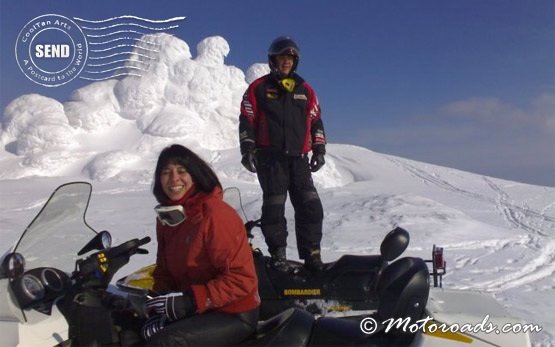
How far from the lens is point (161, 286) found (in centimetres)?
236

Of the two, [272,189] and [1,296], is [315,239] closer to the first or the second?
[272,189]

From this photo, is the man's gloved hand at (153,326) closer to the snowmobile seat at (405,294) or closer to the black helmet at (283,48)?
the snowmobile seat at (405,294)

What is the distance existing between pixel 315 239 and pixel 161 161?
2.04 m

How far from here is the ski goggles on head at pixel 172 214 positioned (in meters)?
2.10

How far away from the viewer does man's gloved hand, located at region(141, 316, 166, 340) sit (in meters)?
2.00

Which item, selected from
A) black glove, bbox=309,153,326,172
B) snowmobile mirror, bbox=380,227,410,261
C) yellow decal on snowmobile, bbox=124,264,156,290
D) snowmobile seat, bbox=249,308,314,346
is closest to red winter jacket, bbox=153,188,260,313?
snowmobile seat, bbox=249,308,314,346

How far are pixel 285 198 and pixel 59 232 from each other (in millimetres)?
2026

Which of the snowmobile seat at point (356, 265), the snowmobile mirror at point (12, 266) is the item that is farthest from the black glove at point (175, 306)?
the snowmobile seat at point (356, 265)

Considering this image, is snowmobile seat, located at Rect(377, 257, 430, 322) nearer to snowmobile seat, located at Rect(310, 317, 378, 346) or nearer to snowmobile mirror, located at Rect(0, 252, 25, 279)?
snowmobile seat, located at Rect(310, 317, 378, 346)

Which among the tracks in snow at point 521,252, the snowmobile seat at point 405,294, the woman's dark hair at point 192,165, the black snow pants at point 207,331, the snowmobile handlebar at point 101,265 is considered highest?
the woman's dark hair at point 192,165

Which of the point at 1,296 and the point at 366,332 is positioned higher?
the point at 1,296

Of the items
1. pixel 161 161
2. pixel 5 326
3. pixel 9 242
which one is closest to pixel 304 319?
pixel 161 161

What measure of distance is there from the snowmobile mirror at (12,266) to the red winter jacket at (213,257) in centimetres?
63

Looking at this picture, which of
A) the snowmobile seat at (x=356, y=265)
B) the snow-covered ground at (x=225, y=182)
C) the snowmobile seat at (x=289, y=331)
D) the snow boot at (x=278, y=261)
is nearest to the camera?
the snowmobile seat at (x=289, y=331)
